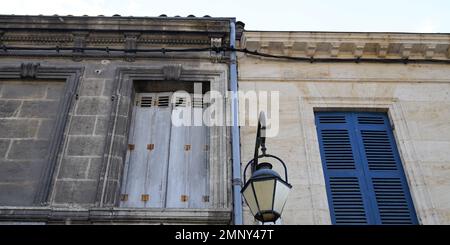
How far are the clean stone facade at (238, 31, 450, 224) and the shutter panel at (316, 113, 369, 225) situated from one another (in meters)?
0.16

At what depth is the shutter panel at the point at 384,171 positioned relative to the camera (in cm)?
594

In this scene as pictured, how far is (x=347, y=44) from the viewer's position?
757 cm

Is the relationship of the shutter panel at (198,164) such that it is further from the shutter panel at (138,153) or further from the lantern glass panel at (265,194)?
the lantern glass panel at (265,194)

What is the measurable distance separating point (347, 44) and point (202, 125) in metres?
2.76

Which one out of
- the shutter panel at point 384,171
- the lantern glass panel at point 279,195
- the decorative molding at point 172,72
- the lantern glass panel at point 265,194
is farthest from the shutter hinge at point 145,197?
the shutter panel at point 384,171

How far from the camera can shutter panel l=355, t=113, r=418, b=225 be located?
19.5 feet

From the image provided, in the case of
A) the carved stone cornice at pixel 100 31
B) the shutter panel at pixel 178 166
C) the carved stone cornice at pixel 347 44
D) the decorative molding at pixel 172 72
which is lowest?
the shutter panel at pixel 178 166

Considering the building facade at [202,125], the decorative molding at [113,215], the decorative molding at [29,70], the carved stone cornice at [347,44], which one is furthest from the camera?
the carved stone cornice at [347,44]

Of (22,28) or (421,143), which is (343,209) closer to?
(421,143)

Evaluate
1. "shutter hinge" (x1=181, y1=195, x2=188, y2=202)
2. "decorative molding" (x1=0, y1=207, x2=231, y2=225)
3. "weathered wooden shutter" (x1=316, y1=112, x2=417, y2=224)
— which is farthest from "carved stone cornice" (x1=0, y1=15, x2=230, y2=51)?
"decorative molding" (x1=0, y1=207, x2=231, y2=225)

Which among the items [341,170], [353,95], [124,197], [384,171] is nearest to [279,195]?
[341,170]

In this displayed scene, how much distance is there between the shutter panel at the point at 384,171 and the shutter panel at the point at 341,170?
16 centimetres

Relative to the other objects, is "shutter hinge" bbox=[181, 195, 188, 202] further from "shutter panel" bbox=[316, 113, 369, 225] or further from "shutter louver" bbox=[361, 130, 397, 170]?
"shutter louver" bbox=[361, 130, 397, 170]

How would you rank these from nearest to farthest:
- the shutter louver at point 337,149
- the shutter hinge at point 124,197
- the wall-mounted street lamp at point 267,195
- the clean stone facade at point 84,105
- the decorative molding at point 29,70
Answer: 1. the wall-mounted street lamp at point 267,195
2. the clean stone facade at point 84,105
3. the shutter hinge at point 124,197
4. the shutter louver at point 337,149
5. the decorative molding at point 29,70
